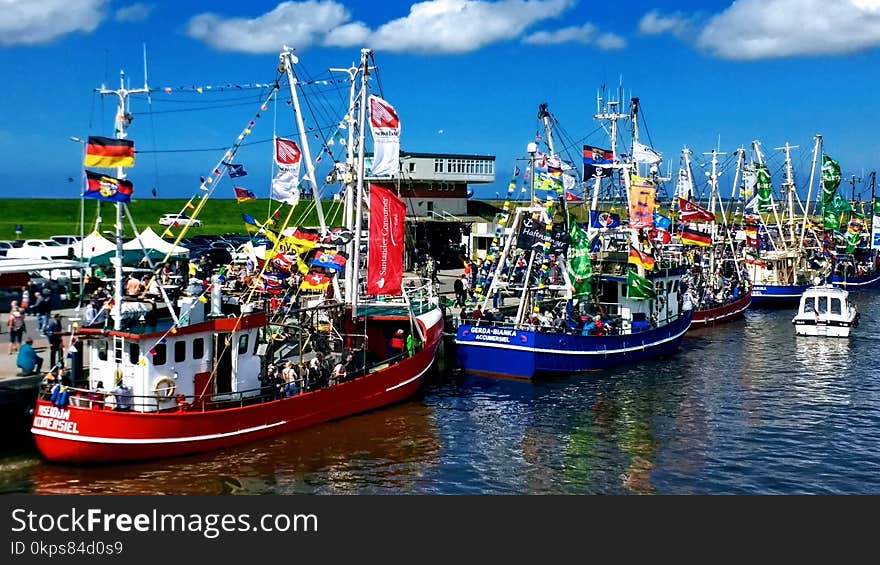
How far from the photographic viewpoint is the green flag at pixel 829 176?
7581 centimetres

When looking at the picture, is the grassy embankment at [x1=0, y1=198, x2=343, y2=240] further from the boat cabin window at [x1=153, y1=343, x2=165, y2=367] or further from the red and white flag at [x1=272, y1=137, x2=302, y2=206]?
the boat cabin window at [x1=153, y1=343, x2=165, y2=367]

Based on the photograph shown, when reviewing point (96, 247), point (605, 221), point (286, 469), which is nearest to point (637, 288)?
point (605, 221)

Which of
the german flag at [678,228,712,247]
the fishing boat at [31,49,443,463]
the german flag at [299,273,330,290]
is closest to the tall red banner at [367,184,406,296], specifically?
the fishing boat at [31,49,443,463]

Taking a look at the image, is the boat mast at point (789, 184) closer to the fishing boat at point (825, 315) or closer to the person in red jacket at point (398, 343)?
the fishing boat at point (825, 315)

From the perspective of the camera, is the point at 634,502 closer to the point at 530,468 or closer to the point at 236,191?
the point at 530,468

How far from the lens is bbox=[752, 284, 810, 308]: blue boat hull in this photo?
67875mm

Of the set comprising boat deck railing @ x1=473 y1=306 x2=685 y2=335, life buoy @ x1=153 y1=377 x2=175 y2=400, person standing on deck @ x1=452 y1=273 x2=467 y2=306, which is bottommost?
life buoy @ x1=153 y1=377 x2=175 y2=400

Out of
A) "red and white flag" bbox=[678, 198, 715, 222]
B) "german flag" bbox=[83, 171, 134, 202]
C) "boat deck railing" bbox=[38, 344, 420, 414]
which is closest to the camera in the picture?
"german flag" bbox=[83, 171, 134, 202]

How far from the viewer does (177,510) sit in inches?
716

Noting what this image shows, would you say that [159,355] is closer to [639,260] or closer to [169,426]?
[169,426]

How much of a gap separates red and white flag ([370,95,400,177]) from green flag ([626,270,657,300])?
13989 millimetres

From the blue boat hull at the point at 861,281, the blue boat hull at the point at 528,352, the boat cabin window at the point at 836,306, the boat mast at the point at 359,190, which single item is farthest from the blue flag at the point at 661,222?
the blue boat hull at the point at 861,281

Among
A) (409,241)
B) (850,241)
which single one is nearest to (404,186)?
(409,241)

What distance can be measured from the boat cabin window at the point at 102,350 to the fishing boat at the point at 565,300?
1675cm
